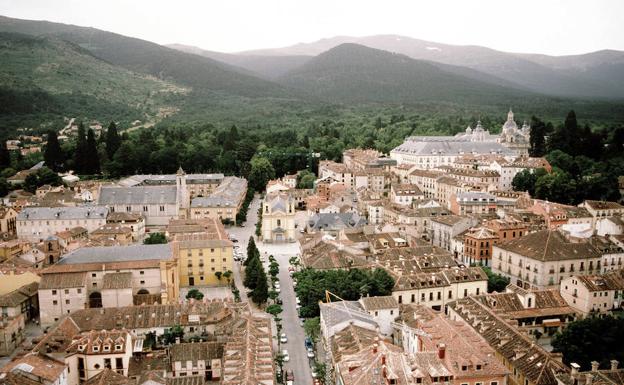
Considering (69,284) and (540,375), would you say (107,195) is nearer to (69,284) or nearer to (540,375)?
(69,284)

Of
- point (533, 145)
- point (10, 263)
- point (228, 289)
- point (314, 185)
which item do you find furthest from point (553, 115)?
point (10, 263)

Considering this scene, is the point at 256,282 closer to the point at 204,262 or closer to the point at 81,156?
the point at 204,262

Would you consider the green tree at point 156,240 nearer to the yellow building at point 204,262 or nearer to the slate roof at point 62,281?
the yellow building at point 204,262

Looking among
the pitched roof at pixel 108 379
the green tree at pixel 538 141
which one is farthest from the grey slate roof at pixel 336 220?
the green tree at pixel 538 141

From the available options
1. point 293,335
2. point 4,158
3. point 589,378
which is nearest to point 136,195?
point 4,158

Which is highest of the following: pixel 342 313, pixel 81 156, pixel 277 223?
pixel 81 156

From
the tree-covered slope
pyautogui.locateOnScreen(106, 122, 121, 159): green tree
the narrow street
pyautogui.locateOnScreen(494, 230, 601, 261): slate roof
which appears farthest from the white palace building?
the tree-covered slope
